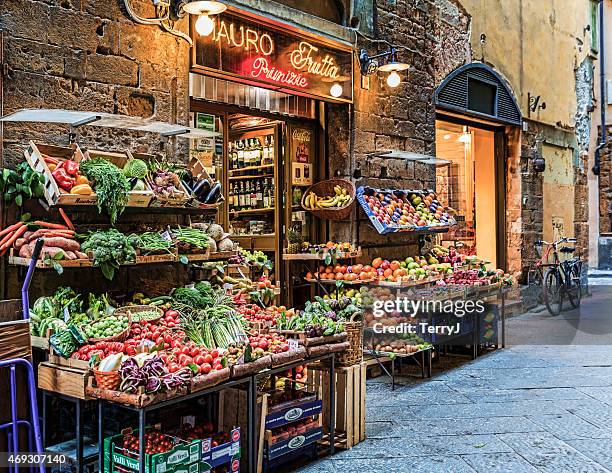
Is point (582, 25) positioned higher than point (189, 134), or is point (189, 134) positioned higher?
point (582, 25)

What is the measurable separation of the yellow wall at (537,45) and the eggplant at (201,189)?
20.5 ft

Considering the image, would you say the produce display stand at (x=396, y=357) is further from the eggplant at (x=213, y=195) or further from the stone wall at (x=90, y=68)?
the stone wall at (x=90, y=68)

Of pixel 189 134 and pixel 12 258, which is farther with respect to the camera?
pixel 189 134

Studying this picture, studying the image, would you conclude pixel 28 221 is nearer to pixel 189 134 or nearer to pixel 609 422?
pixel 189 134

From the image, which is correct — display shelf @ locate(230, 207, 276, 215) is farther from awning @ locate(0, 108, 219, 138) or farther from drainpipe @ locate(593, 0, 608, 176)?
drainpipe @ locate(593, 0, 608, 176)

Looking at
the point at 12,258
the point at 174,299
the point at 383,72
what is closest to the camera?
the point at 12,258

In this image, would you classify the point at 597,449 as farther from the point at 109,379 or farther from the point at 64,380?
the point at 64,380

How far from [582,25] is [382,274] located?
963 centimetres

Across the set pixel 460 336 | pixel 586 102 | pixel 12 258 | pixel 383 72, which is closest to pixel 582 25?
pixel 586 102

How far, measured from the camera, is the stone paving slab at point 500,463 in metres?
4.54

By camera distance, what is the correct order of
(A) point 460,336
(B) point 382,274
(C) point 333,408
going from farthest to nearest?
(A) point 460,336, (B) point 382,274, (C) point 333,408

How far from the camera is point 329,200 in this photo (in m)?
7.85

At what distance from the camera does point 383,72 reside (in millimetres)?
8562

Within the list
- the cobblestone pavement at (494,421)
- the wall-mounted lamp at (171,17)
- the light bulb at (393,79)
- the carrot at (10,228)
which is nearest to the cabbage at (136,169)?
the carrot at (10,228)
